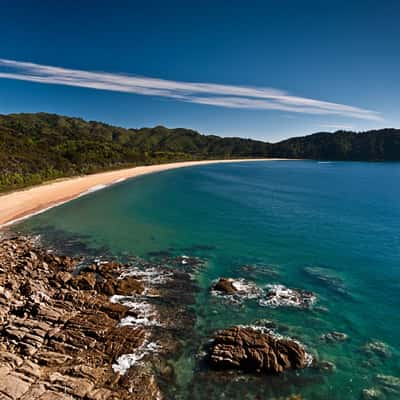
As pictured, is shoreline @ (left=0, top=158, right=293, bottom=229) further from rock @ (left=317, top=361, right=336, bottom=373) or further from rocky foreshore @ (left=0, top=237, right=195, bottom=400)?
rock @ (left=317, top=361, right=336, bottom=373)

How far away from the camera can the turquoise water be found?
14.4 m

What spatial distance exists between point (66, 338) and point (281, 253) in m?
22.2

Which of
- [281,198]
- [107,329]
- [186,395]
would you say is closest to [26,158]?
[281,198]

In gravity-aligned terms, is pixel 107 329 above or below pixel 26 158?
below

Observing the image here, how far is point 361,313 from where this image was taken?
20172 millimetres

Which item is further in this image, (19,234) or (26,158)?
(26,158)

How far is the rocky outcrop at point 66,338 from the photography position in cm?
1245

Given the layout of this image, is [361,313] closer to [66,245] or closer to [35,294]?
[35,294]

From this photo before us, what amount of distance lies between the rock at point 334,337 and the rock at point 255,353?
201 cm

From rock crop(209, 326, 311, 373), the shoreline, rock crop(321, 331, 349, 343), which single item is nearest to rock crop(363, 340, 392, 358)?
rock crop(321, 331, 349, 343)

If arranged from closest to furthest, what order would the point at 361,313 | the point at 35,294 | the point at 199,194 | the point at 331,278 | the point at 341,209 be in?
the point at 35,294 < the point at 361,313 < the point at 331,278 < the point at 341,209 < the point at 199,194

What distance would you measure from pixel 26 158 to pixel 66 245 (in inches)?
2269

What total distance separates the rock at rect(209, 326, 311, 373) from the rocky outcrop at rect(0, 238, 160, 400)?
375 cm

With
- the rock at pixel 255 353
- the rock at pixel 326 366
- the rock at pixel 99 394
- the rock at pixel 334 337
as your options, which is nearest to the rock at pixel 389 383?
the rock at pixel 326 366
